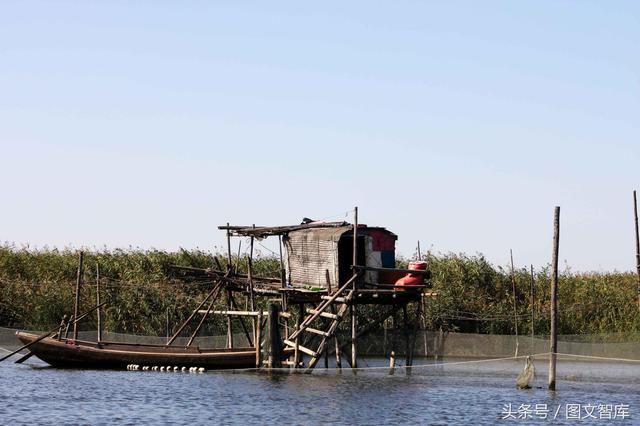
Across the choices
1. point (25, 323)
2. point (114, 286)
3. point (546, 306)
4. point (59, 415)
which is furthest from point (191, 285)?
point (59, 415)

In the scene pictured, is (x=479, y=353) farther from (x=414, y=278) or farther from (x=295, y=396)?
(x=295, y=396)

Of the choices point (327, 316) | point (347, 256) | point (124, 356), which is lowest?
point (124, 356)

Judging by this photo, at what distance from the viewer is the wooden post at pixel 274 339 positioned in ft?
145

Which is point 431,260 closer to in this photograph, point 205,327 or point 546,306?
point 546,306

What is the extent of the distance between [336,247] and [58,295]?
74.8ft

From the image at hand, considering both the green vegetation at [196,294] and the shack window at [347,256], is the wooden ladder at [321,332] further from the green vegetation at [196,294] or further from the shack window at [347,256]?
the green vegetation at [196,294]

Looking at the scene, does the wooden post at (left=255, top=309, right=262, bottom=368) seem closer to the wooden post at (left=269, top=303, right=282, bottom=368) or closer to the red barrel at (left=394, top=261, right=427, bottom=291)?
the wooden post at (left=269, top=303, right=282, bottom=368)

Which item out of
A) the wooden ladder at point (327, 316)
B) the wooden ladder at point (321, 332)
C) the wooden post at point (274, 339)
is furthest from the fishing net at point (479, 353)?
the wooden ladder at point (327, 316)

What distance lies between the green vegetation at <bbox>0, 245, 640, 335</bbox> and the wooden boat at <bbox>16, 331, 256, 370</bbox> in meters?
10.1

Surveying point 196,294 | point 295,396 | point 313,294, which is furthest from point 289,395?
point 196,294

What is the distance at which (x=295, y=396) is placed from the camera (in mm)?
37438

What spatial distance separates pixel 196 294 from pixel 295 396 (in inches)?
1036

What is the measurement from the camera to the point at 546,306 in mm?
65500

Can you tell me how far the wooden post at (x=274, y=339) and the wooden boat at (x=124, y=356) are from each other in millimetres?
1084
